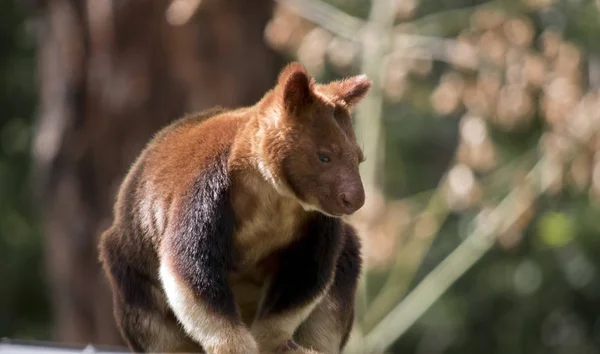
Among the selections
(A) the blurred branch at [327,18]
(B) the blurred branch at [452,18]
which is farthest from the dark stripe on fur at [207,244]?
(B) the blurred branch at [452,18]

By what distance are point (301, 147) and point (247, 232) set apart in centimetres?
40

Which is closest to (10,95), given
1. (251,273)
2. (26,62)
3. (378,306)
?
(26,62)

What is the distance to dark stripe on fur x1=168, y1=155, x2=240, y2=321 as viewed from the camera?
3.94 m

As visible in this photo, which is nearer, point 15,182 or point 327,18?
point 327,18

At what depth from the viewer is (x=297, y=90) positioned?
3893 mm

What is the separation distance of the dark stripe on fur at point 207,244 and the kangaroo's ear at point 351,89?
1.57 ft

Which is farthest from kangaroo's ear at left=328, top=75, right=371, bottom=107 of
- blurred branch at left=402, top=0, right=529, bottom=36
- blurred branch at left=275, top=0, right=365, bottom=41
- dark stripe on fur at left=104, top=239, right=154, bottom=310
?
blurred branch at left=402, top=0, right=529, bottom=36

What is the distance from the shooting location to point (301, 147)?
3.90 metres

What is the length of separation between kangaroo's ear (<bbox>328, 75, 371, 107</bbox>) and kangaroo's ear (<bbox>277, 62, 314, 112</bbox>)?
5.7 inches

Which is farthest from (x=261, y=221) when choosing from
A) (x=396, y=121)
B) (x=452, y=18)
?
(x=396, y=121)

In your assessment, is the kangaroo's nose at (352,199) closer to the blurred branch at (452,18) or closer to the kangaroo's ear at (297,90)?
the kangaroo's ear at (297,90)

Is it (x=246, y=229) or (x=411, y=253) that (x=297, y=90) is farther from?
(x=411, y=253)

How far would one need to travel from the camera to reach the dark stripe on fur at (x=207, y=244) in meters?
3.94

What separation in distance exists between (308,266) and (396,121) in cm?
739
